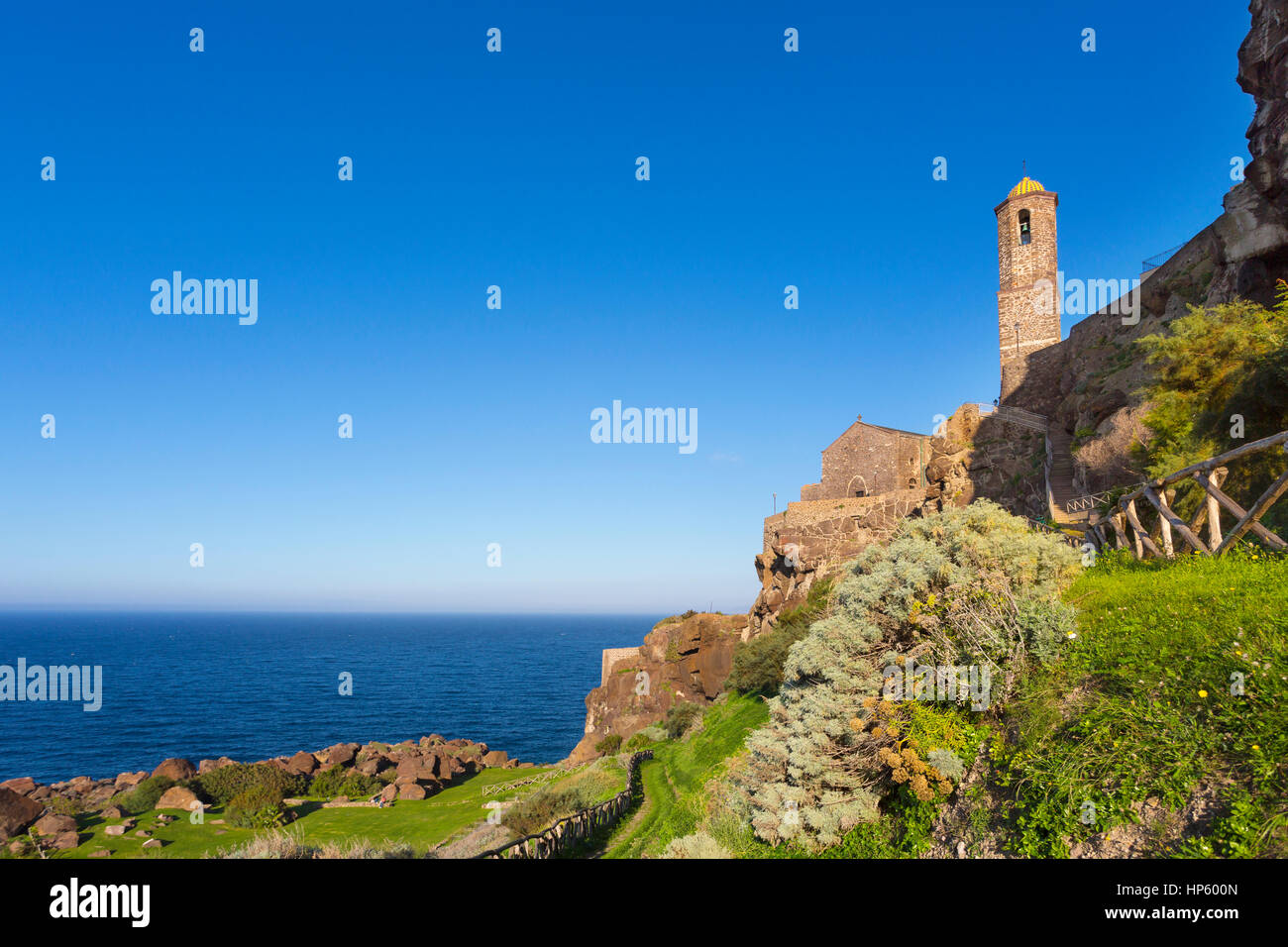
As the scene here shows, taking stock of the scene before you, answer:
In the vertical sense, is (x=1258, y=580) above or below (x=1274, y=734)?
above

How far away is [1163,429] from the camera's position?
1831 centimetres

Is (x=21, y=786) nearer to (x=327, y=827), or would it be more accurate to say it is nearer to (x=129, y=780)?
(x=129, y=780)

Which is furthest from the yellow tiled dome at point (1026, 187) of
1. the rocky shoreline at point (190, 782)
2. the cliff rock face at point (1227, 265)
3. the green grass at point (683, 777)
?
the rocky shoreline at point (190, 782)

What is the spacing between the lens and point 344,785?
35094 mm

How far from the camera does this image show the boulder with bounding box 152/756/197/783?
120 ft

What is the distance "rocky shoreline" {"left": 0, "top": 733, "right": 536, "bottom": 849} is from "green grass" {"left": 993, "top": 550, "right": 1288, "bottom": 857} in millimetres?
31219

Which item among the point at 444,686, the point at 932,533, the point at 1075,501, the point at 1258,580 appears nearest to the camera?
the point at 1258,580

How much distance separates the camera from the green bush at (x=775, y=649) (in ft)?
76.4

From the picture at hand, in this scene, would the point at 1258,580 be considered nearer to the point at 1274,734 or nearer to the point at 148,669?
the point at 1274,734

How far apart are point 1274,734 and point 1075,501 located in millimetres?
20697

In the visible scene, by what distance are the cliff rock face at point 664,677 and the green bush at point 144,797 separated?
20.2 meters

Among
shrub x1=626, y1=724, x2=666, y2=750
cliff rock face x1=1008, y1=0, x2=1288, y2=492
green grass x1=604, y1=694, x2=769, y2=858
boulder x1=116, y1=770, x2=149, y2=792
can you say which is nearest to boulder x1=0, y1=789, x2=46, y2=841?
boulder x1=116, y1=770, x2=149, y2=792
